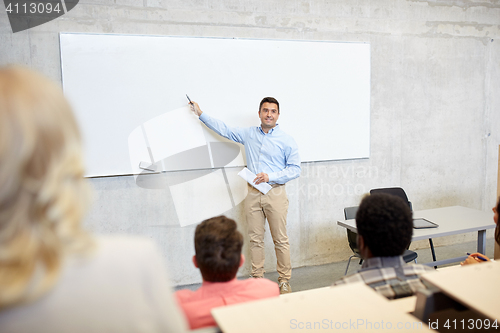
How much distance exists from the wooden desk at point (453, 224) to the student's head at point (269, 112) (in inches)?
45.0

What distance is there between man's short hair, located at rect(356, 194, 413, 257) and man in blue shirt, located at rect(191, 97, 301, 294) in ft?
6.93

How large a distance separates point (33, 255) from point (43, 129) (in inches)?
7.8

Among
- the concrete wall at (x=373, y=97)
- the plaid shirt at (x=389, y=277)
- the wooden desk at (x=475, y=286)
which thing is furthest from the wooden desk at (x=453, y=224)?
the wooden desk at (x=475, y=286)

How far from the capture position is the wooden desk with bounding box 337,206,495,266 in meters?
3.13

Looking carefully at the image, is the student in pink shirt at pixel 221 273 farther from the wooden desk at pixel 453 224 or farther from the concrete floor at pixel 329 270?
the concrete floor at pixel 329 270

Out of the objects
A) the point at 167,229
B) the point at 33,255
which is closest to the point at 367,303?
the point at 33,255

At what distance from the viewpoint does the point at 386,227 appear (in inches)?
62.6

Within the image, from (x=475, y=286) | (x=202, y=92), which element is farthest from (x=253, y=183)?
(x=475, y=286)

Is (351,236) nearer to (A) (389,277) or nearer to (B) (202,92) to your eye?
(B) (202,92)

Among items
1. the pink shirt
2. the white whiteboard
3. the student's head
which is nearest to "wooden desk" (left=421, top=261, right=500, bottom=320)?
the pink shirt

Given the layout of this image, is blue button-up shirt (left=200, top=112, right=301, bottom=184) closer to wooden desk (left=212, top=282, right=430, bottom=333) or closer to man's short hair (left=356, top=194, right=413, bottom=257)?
man's short hair (left=356, top=194, right=413, bottom=257)

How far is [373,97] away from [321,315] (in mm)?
3779

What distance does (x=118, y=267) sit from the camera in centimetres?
65

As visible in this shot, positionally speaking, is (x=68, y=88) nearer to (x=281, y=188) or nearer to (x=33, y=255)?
(x=281, y=188)
